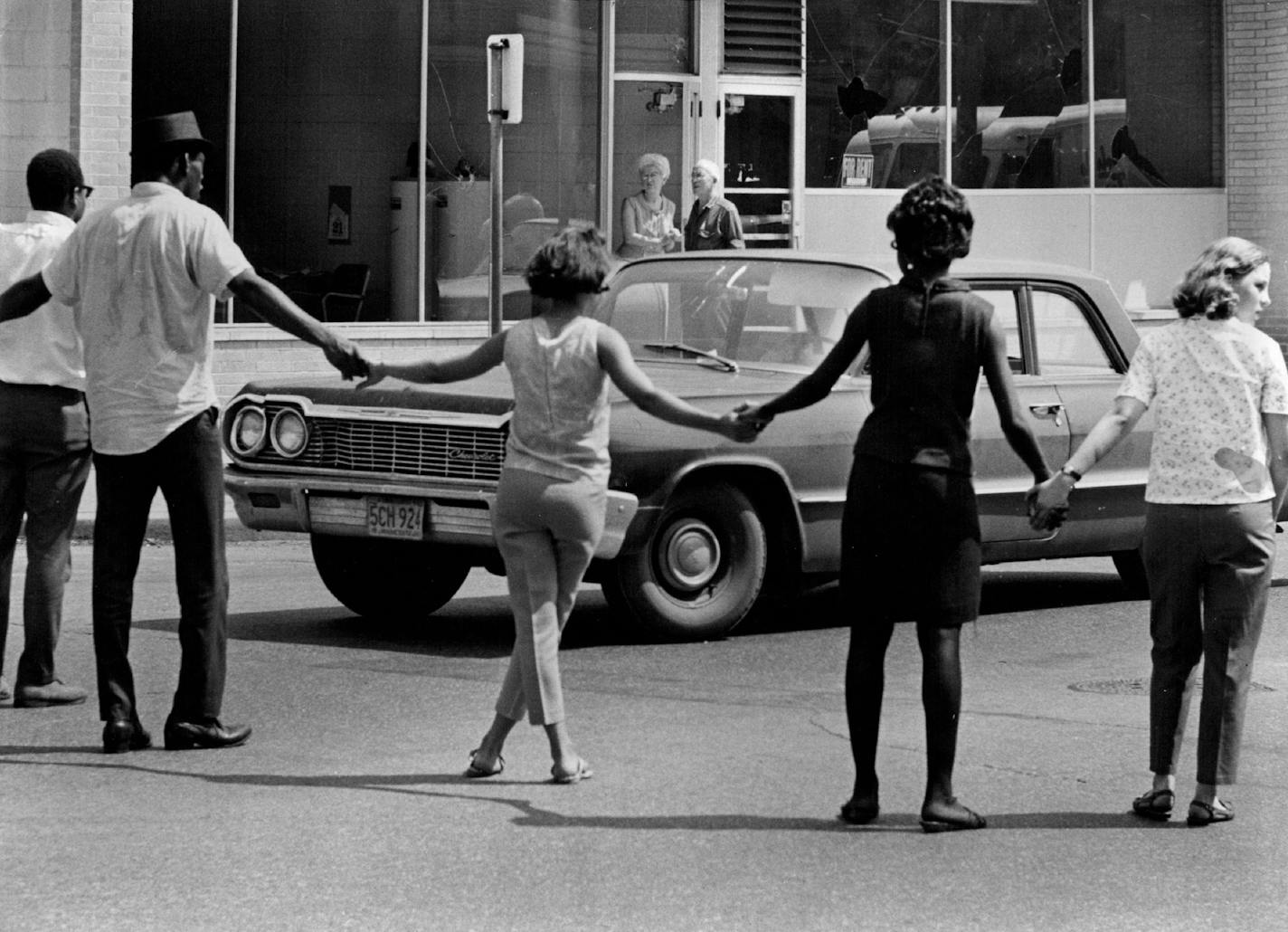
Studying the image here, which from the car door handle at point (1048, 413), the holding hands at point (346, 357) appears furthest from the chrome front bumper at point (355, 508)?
the car door handle at point (1048, 413)

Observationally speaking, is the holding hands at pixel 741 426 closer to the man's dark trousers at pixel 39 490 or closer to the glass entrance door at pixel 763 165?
the man's dark trousers at pixel 39 490

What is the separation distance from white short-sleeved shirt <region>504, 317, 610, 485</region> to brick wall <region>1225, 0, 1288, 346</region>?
17.6 meters

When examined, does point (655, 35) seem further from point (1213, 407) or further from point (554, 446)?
point (1213, 407)

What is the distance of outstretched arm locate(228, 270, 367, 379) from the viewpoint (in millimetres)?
7070

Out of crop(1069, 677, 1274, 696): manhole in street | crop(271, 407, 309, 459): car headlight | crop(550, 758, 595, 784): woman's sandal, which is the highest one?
crop(271, 407, 309, 459): car headlight

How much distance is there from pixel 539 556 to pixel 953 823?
1403 mm

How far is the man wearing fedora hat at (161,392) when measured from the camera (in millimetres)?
7223

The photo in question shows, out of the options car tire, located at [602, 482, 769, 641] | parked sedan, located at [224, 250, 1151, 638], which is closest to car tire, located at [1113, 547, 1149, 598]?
parked sedan, located at [224, 250, 1151, 638]

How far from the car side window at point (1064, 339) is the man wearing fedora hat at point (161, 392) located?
13.8 feet

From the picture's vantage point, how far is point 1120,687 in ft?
28.8

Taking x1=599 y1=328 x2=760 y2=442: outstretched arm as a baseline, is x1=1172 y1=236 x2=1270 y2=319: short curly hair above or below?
above

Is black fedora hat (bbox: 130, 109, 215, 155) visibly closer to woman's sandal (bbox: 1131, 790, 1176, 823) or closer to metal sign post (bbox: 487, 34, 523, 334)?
woman's sandal (bbox: 1131, 790, 1176, 823)

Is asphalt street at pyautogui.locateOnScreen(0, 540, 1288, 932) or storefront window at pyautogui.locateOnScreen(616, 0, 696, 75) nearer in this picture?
asphalt street at pyautogui.locateOnScreen(0, 540, 1288, 932)

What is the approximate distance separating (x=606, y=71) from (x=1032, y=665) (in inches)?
467
